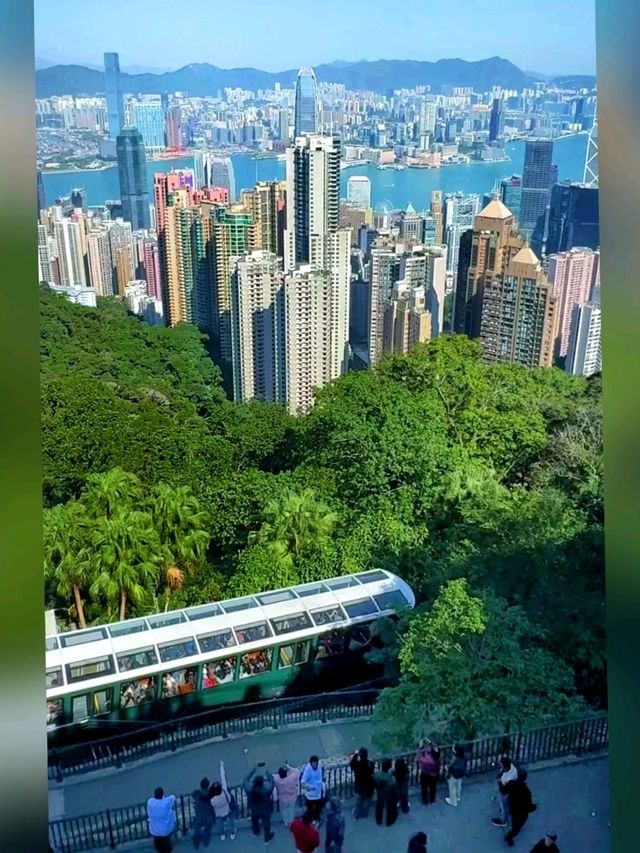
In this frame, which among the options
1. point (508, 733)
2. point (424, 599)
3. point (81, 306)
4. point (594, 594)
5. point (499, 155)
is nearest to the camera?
point (508, 733)

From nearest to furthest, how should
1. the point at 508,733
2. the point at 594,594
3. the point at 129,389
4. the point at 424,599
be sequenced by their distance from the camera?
the point at 508,733 → the point at 594,594 → the point at 424,599 → the point at 129,389

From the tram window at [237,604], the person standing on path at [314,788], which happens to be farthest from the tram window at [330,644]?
the person standing on path at [314,788]

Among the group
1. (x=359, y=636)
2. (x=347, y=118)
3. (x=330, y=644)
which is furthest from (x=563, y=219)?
(x=330, y=644)

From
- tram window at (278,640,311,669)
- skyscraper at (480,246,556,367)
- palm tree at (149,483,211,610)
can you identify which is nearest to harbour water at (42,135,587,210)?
skyscraper at (480,246,556,367)

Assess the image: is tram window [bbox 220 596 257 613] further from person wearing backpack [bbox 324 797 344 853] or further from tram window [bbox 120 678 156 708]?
person wearing backpack [bbox 324 797 344 853]
